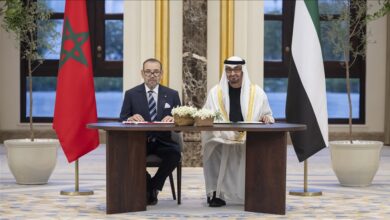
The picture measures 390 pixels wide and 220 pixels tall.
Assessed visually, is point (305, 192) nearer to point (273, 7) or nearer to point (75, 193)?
point (75, 193)

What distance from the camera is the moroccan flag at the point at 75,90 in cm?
959

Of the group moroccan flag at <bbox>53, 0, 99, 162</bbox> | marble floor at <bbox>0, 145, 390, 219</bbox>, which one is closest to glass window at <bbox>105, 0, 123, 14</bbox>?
marble floor at <bbox>0, 145, 390, 219</bbox>

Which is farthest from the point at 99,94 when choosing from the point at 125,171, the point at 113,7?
the point at 125,171

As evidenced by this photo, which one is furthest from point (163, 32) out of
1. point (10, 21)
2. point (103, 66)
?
point (103, 66)

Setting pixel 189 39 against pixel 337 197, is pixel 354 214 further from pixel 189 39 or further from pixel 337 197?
pixel 189 39

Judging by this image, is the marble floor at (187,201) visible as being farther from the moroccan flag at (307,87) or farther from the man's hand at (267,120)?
the man's hand at (267,120)

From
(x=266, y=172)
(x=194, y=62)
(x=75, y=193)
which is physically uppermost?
(x=194, y=62)

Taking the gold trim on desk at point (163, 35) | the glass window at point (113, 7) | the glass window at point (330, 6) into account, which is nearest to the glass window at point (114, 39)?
the glass window at point (113, 7)

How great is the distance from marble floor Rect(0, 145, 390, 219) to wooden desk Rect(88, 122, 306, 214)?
136 millimetres

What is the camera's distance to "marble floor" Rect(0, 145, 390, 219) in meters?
8.02

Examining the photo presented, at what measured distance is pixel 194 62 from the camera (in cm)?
1266

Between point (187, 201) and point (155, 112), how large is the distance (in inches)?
36.3

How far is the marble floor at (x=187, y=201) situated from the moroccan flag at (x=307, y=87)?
607 millimetres

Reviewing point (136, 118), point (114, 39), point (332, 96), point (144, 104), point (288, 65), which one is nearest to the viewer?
point (136, 118)
